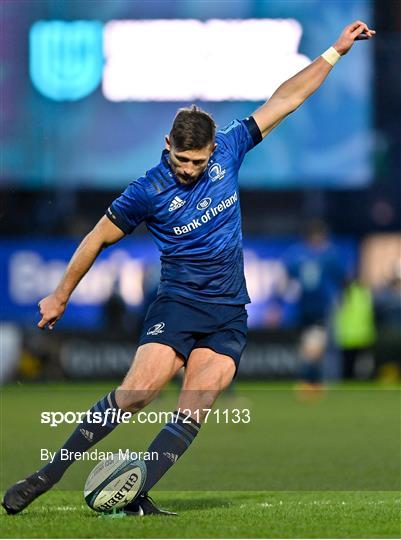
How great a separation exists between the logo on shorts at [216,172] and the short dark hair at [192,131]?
0.27 m

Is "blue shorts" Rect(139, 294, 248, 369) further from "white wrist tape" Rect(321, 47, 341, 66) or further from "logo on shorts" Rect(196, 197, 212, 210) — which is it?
"white wrist tape" Rect(321, 47, 341, 66)

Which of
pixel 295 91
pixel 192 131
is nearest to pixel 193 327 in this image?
pixel 192 131

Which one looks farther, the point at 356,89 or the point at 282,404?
the point at 356,89

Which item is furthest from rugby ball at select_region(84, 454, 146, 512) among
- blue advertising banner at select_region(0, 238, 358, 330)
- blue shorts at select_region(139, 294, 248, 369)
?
blue advertising banner at select_region(0, 238, 358, 330)

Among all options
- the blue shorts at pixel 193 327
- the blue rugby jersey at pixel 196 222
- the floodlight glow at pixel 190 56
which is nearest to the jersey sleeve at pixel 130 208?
the blue rugby jersey at pixel 196 222

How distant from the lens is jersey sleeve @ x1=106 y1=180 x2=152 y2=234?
7.62m

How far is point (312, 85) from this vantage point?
8.09 m

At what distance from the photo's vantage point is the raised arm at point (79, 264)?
7.64 m

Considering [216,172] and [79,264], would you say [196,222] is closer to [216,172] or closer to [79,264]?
[216,172]

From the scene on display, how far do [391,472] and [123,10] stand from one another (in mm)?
17223

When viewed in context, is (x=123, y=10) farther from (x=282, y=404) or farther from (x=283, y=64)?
(x=282, y=404)

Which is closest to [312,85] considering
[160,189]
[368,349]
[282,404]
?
[160,189]

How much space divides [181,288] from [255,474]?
2766 millimetres

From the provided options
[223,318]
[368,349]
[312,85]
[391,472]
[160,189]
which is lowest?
[368,349]
